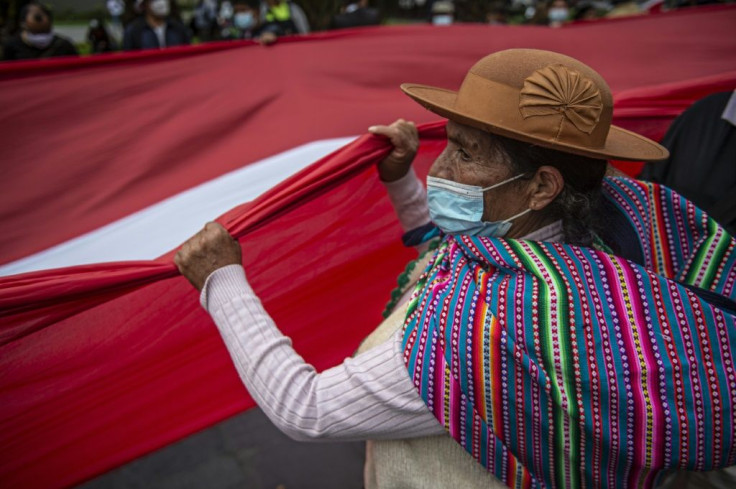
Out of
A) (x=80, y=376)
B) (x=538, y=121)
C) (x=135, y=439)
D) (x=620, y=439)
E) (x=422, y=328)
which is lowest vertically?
(x=135, y=439)

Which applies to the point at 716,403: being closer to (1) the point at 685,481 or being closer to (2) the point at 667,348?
(2) the point at 667,348

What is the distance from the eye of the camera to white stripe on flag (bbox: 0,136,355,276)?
189 cm

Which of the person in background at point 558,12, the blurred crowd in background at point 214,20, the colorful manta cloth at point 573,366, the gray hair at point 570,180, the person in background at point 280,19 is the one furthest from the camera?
the person in background at point 558,12

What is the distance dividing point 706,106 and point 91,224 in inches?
87.3

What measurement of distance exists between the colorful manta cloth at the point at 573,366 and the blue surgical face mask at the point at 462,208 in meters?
0.11

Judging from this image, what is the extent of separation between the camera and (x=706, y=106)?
2.08 m

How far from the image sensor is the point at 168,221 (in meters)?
2.06

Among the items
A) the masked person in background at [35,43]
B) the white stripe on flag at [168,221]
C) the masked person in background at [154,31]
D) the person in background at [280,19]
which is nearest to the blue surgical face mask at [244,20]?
the person in background at [280,19]

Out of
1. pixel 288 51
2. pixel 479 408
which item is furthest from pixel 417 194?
pixel 288 51

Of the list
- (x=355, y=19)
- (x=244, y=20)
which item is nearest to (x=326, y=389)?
(x=355, y=19)

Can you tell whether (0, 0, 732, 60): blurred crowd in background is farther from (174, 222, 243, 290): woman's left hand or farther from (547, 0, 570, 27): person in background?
(174, 222, 243, 290): woman's left hand

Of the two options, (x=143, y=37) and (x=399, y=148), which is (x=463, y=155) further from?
(x=143, y=37)

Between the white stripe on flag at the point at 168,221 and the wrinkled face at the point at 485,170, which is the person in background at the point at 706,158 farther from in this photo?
the white stripe on flag at the point at 168,221

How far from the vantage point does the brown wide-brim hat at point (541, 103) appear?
117 cm
